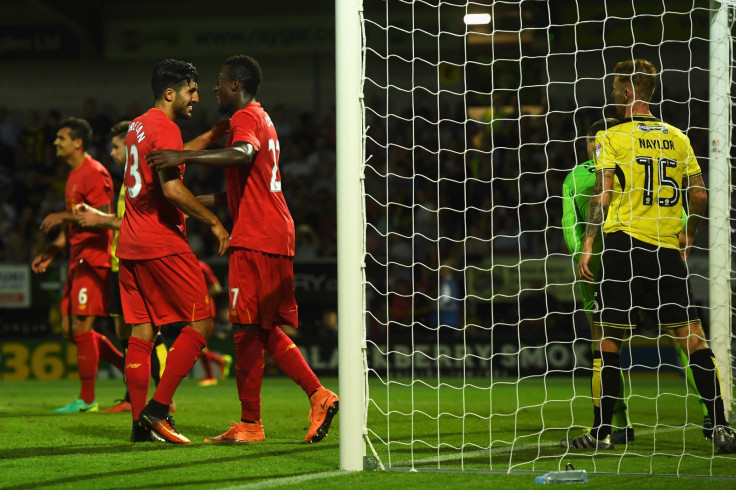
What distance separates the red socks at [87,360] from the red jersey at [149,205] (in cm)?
232

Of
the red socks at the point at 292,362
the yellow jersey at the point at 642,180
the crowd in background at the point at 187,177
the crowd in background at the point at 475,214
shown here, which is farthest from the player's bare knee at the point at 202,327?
the crowd in background at the point at 187,177

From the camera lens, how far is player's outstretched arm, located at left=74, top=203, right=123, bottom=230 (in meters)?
6.86

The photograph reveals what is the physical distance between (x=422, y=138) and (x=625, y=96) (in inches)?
436

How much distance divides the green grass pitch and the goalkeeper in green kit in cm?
16

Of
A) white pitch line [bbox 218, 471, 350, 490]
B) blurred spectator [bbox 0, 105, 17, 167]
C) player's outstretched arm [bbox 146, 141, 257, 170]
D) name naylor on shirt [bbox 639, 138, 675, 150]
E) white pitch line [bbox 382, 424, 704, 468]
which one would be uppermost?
blurred spectator [bbox 0, 105, 17, 167]

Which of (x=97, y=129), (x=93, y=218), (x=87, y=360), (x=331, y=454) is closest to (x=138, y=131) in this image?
(x=93, y=218)

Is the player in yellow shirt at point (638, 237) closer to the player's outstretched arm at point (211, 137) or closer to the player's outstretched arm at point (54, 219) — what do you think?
the player's outstretched arm at point (211, 137)

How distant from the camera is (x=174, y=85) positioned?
18.8 ft

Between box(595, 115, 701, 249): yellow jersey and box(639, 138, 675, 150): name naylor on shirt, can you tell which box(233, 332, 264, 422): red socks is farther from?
box(639, 138, 675, 150): name naylor on shirt

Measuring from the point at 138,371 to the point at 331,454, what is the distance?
4.34ft

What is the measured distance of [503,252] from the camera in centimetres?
1390

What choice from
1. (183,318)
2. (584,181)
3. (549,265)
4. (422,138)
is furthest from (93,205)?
(422,138)

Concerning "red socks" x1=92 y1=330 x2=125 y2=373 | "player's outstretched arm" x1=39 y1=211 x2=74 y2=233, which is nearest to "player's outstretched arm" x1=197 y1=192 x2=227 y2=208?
"player's outstretched arm" x1=39 y1=211 x2=74 y2=233

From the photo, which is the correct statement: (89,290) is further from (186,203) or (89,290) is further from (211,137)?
(186,203)
